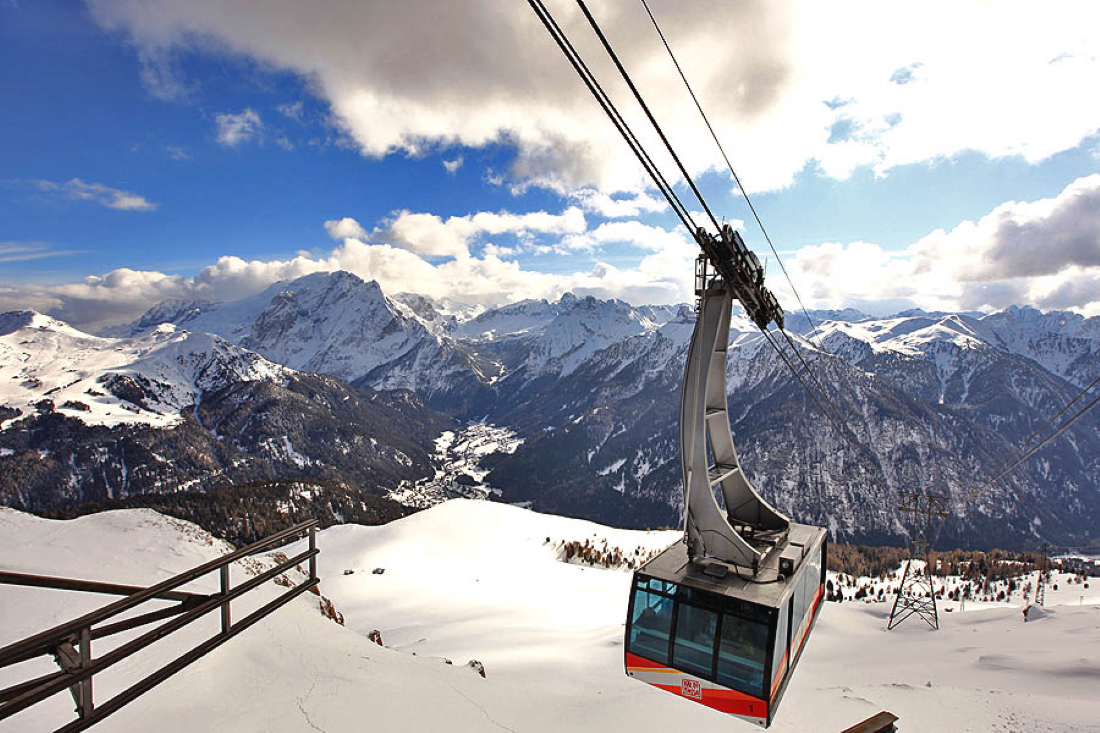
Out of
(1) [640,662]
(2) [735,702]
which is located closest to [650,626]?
(1) [640,662]

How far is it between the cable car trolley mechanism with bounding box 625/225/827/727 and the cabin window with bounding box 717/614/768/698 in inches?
0.9

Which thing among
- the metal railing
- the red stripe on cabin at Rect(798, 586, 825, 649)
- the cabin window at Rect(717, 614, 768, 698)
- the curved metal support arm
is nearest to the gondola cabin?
the cabin window at Rect(717, 614, 768, 698)

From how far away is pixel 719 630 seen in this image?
491 inches

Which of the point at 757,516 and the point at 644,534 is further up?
the point at 757,516

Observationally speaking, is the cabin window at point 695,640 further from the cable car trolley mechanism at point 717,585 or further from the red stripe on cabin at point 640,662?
the red stripe on cabin at point 640,662

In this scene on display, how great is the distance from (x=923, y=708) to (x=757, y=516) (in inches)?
438

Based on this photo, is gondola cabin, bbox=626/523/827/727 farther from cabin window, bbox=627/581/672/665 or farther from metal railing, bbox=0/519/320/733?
metal railing, bbox=0/519/320/733

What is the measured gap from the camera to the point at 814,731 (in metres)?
17.6

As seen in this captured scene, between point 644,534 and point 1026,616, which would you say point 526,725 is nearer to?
point 1026,616

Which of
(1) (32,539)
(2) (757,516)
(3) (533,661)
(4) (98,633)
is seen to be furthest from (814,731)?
(1) (32,539)

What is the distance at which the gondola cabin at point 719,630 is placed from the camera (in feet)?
39.2

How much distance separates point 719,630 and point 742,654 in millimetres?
703

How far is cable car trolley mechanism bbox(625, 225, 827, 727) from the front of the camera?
39.8 feet

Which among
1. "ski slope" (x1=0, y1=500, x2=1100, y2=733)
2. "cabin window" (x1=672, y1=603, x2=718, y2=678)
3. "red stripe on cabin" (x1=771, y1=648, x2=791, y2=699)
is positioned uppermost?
"cabin window" (x1=672, y1=603, x2=718, y2=678)
